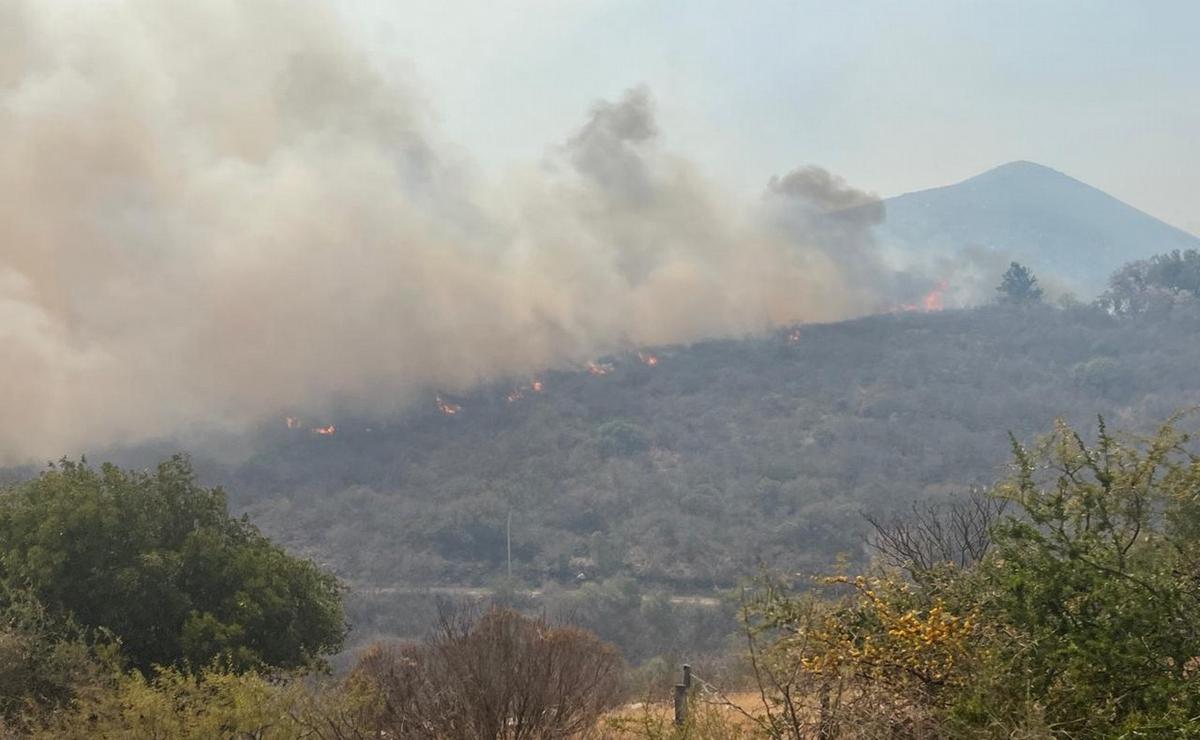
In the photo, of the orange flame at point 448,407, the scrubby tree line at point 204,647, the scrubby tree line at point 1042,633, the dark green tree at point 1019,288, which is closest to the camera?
the scrubby tree line at point 1042,633

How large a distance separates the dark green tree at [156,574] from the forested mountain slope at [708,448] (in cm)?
7076

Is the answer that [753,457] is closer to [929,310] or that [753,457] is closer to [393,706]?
[929,310]

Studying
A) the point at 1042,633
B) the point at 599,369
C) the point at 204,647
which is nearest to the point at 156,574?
the point at 204,647

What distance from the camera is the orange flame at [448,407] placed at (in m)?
149

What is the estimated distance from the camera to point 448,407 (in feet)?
495

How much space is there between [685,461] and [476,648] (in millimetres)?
122276

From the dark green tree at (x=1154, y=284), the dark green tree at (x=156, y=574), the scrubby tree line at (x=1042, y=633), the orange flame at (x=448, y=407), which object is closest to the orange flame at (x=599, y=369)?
the orange flame at (x=448, y=407)

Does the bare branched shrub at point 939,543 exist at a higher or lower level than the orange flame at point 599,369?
lower

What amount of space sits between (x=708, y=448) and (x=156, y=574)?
396 feet

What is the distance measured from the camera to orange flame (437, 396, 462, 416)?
5871 inches

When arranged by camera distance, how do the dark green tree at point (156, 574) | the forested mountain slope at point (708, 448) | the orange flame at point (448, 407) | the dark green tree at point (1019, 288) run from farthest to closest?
the dark green tree at point (1019, 288) → the orange flame at point (448, 407) → the forested mountain slope at point (708, 448) → the dark green tree at point (156, 574)

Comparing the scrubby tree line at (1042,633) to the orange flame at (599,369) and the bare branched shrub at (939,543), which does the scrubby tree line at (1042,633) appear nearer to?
the bare branched shrub at (939,543)

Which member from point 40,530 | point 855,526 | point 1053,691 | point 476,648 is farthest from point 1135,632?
point 855,526

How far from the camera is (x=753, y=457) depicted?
136m
